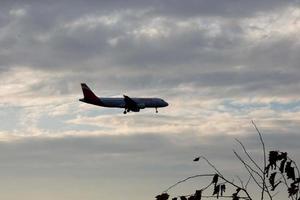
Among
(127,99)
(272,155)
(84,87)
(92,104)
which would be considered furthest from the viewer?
(84,87)

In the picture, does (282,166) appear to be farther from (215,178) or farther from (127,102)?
(127,102)

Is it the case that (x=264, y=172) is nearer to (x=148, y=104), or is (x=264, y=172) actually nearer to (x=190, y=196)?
(x=190, y=196)

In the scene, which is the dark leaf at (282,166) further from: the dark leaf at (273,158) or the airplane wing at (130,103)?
the airplane wing at (130,103)

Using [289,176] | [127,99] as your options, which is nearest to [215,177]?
[289,176]

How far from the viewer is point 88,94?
16950 centimetres

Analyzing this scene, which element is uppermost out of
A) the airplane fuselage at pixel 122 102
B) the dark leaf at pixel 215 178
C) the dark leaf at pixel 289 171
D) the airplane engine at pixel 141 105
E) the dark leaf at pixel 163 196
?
the airplane fuselage at pixel 122 102

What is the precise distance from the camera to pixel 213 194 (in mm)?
8711

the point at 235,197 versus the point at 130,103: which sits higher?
the point at 130,103

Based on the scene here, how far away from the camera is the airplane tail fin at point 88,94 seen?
164 meters

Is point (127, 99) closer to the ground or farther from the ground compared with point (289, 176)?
farther from the ground

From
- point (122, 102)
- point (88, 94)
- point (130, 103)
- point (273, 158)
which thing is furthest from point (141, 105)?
point (273, 158)

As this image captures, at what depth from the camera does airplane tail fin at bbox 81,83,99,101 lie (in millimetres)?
164250

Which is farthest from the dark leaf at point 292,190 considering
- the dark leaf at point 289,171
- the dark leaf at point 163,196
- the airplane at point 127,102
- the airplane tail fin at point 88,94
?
the airplane tail fin at point 88,94

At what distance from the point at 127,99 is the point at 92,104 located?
14415mm
